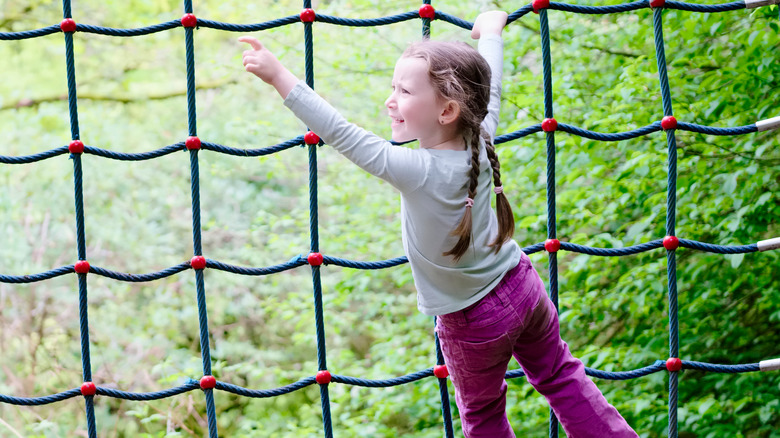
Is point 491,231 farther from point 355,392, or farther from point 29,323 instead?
point 29,323

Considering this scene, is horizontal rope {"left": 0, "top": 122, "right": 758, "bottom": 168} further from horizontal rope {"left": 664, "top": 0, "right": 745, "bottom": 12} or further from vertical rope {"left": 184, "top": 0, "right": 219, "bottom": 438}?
horizontal rope {"left": 664, "top": 0, "right": 745, "bottom": 12}

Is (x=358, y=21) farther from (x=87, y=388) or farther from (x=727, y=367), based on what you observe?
(x=727, y=367)

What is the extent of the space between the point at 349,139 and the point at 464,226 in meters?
0.20

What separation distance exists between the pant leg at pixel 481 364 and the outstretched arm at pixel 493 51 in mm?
276

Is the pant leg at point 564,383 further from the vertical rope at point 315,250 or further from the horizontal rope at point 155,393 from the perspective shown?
the horizontal rope at point 155,393

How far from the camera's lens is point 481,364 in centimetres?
125

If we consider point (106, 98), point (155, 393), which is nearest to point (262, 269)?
point (155, 393)

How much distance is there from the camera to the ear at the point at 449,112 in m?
1.16

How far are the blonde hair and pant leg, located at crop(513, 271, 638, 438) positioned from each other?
0.19 meters

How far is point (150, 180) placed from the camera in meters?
3.84

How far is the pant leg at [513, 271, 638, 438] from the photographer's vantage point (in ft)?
4.30

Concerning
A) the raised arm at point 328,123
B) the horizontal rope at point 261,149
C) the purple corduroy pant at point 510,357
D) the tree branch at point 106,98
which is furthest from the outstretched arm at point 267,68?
the tree branch at point 106,98

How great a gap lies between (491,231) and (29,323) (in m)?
3.03

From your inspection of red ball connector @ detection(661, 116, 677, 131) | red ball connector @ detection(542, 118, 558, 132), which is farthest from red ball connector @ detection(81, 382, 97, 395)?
red ball connector @ detection(661, 116, 677, 131)
